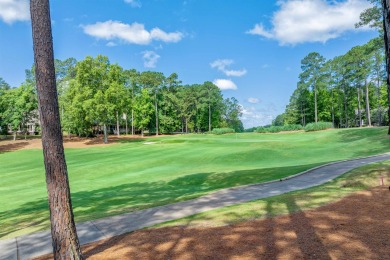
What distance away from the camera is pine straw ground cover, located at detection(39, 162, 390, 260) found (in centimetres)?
443

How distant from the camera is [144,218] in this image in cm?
749

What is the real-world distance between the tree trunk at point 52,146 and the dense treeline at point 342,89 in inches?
2004

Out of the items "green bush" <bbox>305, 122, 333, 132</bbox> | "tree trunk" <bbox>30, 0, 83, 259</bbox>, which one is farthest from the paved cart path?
"green bush" <bbox>305, 122, 333, 132</bbox>

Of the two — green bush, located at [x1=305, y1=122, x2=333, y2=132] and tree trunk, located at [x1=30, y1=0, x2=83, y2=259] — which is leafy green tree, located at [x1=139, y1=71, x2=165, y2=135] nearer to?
green bush, located at [x1=305, y1=122, x2=333, y2=132]

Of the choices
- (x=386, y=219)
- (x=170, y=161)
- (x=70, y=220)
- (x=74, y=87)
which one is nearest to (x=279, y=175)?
(x=386, y=219)

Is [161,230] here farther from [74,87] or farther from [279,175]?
[74,87]

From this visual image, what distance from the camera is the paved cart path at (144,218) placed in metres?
6.01

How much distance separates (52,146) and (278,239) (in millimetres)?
3965

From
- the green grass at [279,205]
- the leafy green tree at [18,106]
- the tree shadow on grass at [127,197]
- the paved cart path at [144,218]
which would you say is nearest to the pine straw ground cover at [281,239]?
the green grass at [279,205]

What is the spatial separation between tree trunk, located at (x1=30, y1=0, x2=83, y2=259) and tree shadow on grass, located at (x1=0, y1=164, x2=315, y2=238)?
3.43 meters

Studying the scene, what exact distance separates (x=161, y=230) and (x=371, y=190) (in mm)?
5832

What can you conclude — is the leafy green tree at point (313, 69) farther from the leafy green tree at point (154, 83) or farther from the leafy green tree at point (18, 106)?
the leafy green tree at point (18, 106)

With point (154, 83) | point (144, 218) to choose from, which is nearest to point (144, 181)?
point (144, 218)

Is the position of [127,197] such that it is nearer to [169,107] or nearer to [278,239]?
[278,239]
